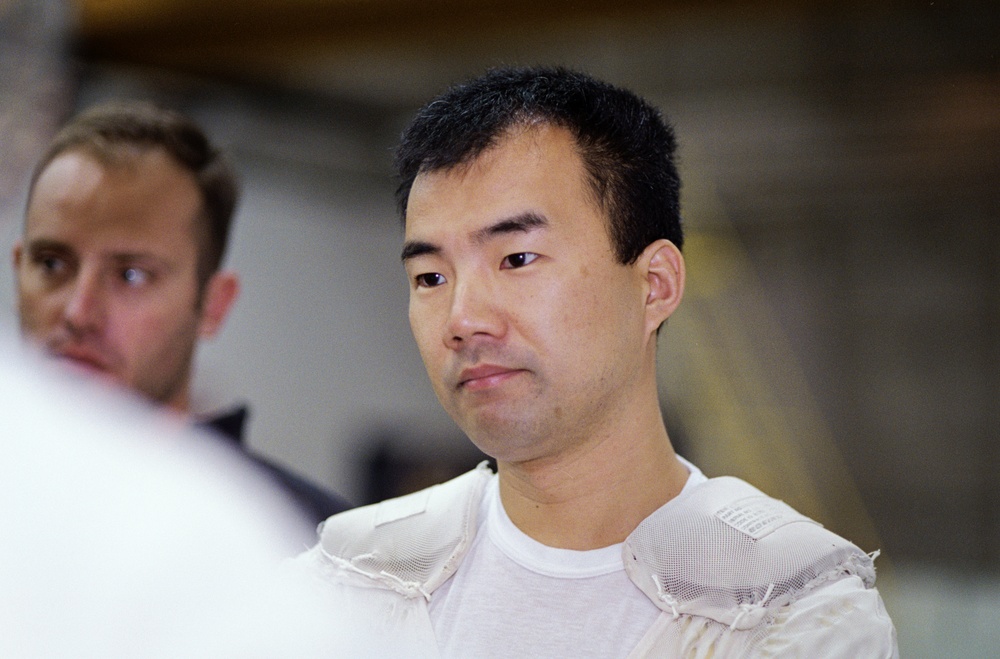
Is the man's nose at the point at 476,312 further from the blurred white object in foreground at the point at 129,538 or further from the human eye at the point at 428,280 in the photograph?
the blurred white object in foreground at the point at 129,538

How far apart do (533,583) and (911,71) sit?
1.37 m

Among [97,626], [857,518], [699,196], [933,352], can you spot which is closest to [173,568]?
[97,626]

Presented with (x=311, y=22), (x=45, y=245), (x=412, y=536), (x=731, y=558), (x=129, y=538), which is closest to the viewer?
(x=731, y=558)

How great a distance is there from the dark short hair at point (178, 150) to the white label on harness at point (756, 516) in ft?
2.46

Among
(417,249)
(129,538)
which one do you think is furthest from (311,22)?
(417,249)

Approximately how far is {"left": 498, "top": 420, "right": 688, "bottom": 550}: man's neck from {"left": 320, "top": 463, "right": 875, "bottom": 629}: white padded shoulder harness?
23mm

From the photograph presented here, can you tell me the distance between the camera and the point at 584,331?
2.16 feet

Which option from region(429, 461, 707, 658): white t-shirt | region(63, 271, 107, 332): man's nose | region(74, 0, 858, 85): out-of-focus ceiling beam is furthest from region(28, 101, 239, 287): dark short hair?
region(429, 461, 707, 658): white t-shirt

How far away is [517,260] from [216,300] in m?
0.66

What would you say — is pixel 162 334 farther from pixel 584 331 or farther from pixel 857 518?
pixel 857 518

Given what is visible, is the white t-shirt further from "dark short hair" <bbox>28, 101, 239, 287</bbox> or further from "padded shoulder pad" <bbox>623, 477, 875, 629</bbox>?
"dark short hair" <bbox>28, 101, 239, 287</bbox>

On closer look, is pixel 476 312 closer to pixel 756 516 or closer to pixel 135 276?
pixel 756 516

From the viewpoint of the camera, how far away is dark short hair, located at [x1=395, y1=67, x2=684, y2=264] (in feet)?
2.22

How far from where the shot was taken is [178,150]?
1188 mm
